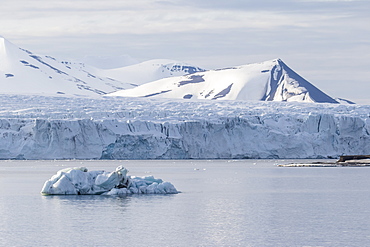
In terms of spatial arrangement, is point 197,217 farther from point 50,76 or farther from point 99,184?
point 50,76

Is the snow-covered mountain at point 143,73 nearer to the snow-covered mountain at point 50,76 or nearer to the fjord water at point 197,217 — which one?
the snow-covered mountain at point 50,76

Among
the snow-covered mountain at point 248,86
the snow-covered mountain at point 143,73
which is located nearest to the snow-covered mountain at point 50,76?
the snow-covered mountain at point 143,73

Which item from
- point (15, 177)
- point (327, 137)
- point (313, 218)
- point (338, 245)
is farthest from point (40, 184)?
point (327, 137)

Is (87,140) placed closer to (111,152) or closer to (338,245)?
(111,152)

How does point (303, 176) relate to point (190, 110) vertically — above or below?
below

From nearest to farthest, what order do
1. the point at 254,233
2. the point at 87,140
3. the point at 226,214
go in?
the point at 254,233, the point at 226,214, the point at 87,140

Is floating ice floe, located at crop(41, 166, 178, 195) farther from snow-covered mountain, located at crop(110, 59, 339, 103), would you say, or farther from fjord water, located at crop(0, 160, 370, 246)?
snow-covered mountain, located at crop(110, 59, 339, 103)
